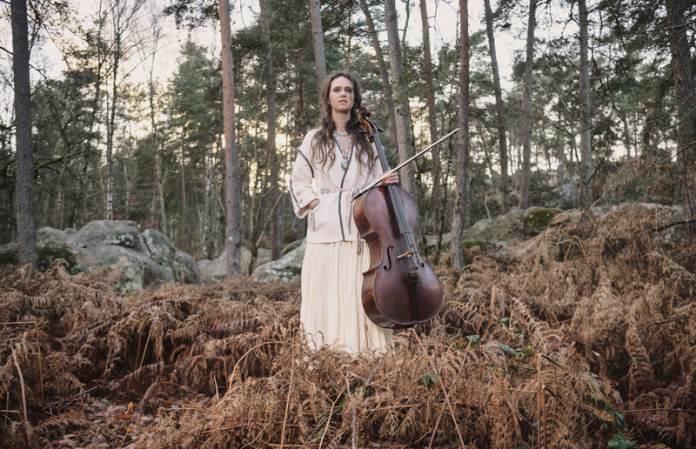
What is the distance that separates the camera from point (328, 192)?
9.54 feet

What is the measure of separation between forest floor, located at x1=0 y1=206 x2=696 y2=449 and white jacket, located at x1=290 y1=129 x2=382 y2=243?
705 mm

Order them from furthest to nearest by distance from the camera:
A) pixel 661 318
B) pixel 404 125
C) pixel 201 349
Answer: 1. pixel 404 125
2. pixel 201 349
3. pixel 661 318

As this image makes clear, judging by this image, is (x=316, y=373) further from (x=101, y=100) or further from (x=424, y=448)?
(x=101, y=100)

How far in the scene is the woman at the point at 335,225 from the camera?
2.73 m

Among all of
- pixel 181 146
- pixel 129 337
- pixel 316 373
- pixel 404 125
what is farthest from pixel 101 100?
pixel 316 373

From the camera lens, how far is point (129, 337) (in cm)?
315

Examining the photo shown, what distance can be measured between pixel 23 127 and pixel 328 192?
6733 mm

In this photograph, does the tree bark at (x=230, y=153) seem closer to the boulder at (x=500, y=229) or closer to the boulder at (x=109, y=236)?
the boulder at (x=109, y=236)

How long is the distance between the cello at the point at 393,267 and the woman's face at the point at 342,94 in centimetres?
80

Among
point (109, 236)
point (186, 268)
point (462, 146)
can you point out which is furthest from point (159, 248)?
point (462, 146)

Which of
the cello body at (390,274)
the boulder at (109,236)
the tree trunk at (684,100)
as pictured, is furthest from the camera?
the boulder at (109,236)

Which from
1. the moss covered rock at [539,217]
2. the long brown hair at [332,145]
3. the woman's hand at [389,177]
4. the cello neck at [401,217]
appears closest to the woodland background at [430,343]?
the cello neck at [401,217]

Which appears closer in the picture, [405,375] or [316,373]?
[405,375]

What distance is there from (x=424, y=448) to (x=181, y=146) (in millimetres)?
24310
